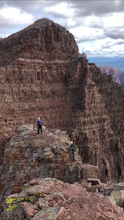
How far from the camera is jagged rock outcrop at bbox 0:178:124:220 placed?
8008 mm

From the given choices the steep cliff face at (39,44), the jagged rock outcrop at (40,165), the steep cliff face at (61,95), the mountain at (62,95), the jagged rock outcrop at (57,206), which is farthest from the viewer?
the steep cliff face at (39,44)

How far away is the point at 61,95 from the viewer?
204ft

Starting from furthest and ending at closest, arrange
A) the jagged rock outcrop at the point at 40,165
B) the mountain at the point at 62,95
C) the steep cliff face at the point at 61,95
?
1. the steep cliff face at the point at 61,95
2. the mountain at the point at 62,95
3. the jagged rock outcrop at the point at 40,165

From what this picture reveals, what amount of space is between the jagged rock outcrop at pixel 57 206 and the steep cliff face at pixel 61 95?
138 ft

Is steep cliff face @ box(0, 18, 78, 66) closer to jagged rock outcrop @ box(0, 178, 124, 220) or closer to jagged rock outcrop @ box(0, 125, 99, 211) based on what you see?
jagged rock outcrop @ box(0, 125, 99, 211)

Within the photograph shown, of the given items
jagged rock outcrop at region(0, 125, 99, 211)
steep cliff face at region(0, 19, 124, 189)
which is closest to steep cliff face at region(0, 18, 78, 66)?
steep cliff face at region(0, 19, 124, 189)

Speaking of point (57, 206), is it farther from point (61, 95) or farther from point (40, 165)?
point (61, 95)

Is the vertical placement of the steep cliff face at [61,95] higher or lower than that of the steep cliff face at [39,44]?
lower

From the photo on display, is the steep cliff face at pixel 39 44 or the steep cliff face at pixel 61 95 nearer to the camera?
the steep cliff face at pixel 61 95

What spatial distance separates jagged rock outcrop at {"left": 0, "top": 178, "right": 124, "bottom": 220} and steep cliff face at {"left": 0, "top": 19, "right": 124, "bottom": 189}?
138ft

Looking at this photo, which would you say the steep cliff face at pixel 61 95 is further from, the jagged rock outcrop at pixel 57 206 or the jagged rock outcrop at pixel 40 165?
the jagged rock outcrop at pixel 57 206

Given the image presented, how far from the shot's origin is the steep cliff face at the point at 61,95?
54.6 m

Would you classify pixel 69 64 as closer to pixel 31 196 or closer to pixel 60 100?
pixel 60 100

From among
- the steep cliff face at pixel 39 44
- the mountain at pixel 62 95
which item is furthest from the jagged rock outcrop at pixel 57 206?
the steep cliff face at pixel 39 44
